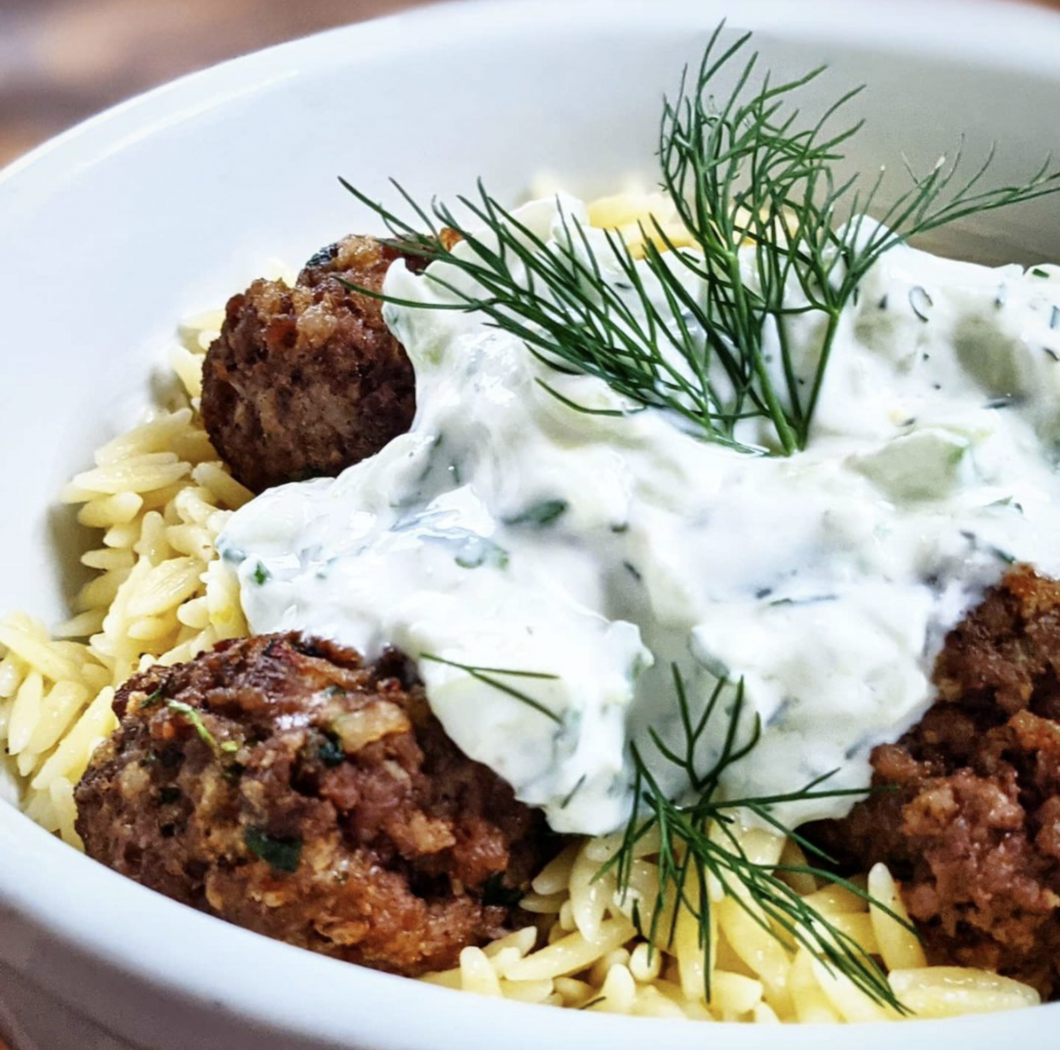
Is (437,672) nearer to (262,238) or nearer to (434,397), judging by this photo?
(434,397)

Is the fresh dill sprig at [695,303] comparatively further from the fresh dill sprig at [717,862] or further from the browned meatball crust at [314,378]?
the fresh dill sprig at [717,862]

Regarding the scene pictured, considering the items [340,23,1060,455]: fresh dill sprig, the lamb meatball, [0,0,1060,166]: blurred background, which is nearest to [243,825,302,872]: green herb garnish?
the lamb meatball

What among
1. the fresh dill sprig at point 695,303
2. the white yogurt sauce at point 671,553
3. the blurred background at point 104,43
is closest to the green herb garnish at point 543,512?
the white yogurt sauce at point 671,553

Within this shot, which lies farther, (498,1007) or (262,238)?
(262,238)

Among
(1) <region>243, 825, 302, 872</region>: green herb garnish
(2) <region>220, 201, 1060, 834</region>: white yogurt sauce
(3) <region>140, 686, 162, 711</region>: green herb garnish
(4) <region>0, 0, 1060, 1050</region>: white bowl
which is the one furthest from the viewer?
(4) <region>0, 0, 1060, 1050</region>: white bowl

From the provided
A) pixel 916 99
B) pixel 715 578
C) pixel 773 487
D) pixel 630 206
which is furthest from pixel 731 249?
pixel 916 99

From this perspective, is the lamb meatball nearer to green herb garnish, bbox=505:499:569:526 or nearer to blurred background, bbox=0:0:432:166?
green herb garnish, bbox=505:499:569:526
